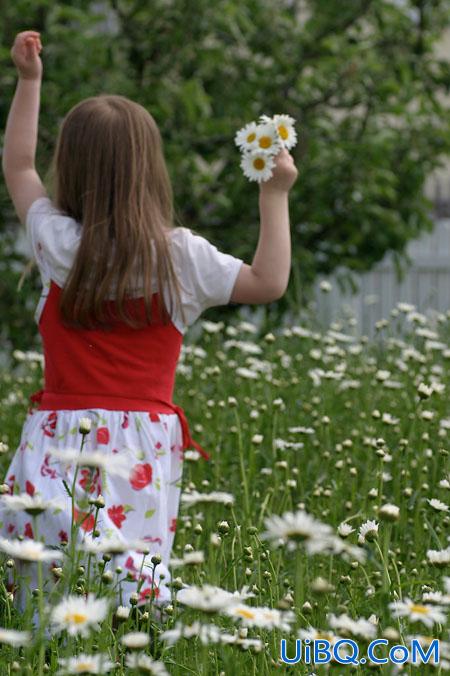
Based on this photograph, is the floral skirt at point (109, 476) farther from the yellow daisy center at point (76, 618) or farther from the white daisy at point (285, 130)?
the yellow daisy center at point (76, 618)

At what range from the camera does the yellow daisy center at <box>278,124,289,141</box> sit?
2.70 m

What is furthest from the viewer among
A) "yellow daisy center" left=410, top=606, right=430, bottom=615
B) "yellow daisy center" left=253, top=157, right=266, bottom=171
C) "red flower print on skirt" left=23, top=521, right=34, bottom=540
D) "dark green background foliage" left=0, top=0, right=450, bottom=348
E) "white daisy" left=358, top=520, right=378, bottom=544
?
"dark green background foliage" left=0, top=0, right=450, bottom=348

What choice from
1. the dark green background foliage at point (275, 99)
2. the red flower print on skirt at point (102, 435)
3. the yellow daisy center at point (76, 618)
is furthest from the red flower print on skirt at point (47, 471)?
the dark green background foliage at point (275, 99)

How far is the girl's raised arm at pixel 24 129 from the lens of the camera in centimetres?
302

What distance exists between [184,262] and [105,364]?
0.29 metres

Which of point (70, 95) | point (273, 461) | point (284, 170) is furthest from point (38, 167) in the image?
point (284, 170)

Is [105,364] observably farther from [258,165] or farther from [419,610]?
[419,610]

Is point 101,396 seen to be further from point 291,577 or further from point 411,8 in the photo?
point 411,8

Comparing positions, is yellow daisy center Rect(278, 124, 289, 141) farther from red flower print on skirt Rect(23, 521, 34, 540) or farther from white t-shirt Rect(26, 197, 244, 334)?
red flower print on skirt Rect(23, 521, 34, 540)

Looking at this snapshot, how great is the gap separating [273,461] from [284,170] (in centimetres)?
92

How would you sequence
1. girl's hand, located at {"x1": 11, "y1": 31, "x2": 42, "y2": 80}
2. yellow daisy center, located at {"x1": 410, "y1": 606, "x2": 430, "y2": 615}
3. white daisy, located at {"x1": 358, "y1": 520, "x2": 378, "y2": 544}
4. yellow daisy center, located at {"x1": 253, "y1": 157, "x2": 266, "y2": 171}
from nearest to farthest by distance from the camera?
yellow daisy center, located at {"x1": 410, "y1": 606, "x2": 430, "y2": 615} < white daisy, located at {"x1": 358, "y1": 520, "x2": 378, "y2": 544} < yellow daisy center, located at {"x1": 253, "y1": 157, "x2": 266, "y2": 171} < girl's hand, located at {"x1": 11, "y1": 31, "x2": 42, "y2": 80}

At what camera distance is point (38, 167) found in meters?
5.77

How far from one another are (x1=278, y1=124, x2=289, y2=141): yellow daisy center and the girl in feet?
0.11

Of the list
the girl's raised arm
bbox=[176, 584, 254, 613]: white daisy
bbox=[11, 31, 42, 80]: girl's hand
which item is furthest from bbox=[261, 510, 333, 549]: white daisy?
bbox=[11, 31, 42, 80]: girl's hand
